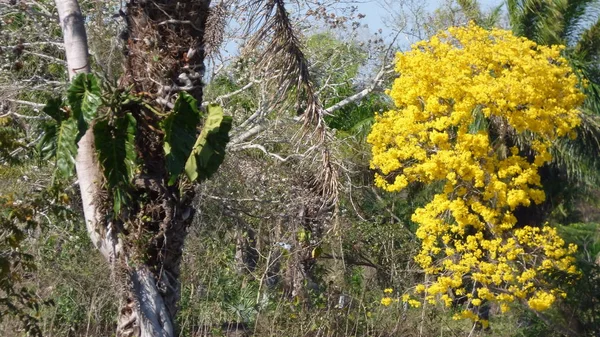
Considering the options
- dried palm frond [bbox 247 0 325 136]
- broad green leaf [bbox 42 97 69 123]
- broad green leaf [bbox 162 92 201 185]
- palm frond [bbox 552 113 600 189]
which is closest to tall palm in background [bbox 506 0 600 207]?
palm frond [bbox 552 113 600 189]

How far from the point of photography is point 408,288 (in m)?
10.4

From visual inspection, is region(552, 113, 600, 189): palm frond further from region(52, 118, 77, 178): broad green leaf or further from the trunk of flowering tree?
region(52, 118, 77, 178): broad green leaf

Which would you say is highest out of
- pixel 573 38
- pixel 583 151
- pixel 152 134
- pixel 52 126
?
pixel 573 38

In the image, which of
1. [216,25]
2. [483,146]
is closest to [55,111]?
[216,25]

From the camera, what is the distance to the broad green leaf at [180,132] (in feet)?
14.9

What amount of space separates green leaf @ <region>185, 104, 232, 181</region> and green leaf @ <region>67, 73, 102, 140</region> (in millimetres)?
545

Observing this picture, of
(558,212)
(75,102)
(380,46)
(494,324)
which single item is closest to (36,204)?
(75,102)

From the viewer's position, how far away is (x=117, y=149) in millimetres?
4547

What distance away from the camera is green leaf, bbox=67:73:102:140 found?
4418 millimetres

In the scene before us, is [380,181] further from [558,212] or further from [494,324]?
[558,212]

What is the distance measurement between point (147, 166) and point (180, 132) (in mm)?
405

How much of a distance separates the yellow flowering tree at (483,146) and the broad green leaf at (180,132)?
5.19m

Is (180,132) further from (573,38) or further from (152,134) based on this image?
(573,38)

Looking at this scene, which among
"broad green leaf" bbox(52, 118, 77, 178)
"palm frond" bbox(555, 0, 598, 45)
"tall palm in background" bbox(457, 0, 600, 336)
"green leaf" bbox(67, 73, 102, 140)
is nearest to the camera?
"green leaf" bbox(67, 73, 102, 140)
